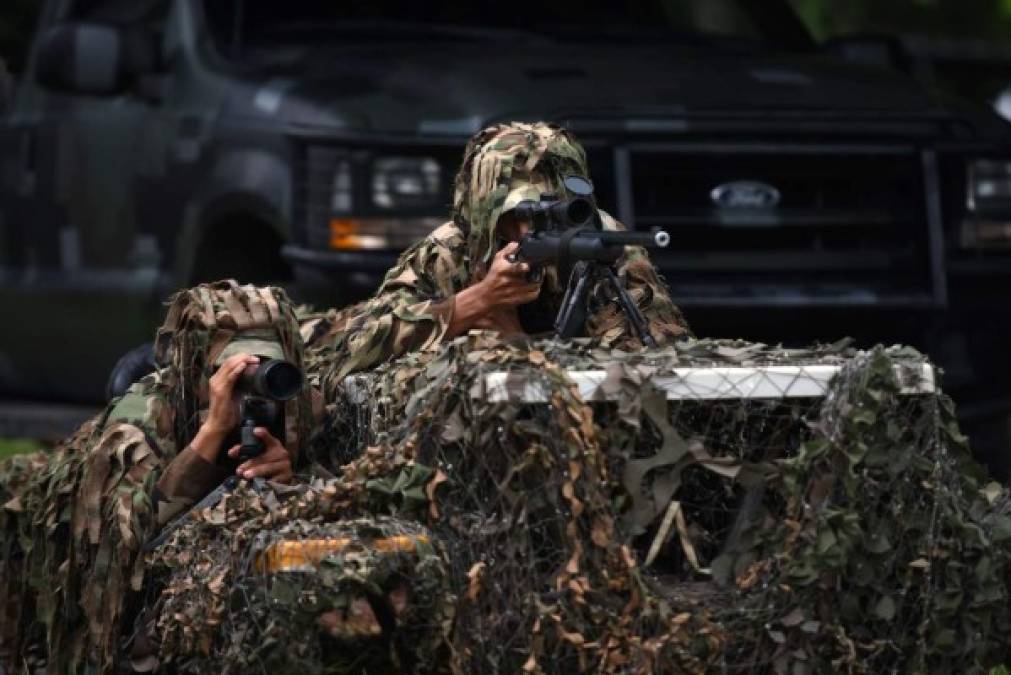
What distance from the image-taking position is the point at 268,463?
6082mm

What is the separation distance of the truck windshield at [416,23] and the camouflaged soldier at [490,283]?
2.98m

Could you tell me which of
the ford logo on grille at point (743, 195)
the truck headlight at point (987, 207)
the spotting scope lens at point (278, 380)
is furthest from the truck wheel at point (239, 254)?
the spotting scope lens at point (278, 380)

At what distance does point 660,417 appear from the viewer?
A: 564 centimetres

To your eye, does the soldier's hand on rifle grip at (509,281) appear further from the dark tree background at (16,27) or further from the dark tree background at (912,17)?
the dark tree background at (912,17)

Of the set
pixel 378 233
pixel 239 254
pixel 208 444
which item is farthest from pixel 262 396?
pixel 239 254

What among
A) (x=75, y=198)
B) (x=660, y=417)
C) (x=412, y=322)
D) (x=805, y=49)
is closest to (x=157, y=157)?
(x=75, y=198)

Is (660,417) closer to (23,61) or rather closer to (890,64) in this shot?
(890,64)

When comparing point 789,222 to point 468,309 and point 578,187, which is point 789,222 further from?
point 578,187

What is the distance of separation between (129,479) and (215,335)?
0.36 meters

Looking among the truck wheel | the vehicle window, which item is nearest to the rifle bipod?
the truck wheel

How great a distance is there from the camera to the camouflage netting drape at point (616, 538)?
5422 mm

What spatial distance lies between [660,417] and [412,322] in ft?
3.72

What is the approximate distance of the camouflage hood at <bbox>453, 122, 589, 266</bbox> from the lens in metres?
6.55

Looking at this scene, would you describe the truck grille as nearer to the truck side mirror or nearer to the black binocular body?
the truck side mirror
